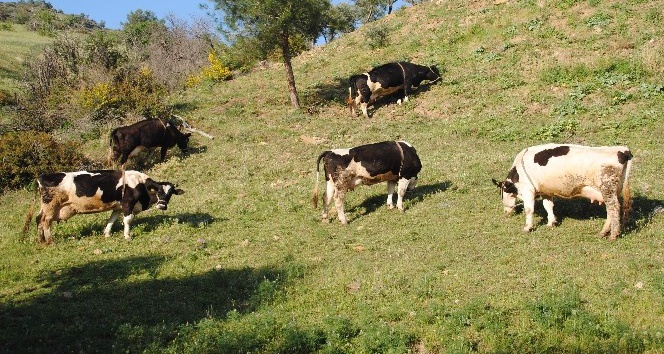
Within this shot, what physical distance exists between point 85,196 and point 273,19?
625 inches

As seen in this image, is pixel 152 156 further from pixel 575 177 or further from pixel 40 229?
pixel 575 177

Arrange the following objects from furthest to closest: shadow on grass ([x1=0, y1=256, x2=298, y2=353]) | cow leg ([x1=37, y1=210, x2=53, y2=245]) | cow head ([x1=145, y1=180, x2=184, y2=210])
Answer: cow head ([x1=145, y1=180, x2=184, y2=210]) → cow leg ([x1=37, y1=210, x2=53, y2=245]) → shadow on grass ([x1=0, y1=256, x2=298, y2=353])

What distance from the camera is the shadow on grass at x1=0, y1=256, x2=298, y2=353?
934 cm

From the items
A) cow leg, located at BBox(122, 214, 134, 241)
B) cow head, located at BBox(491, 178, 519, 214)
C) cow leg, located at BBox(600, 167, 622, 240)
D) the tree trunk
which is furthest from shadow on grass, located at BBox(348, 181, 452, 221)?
the tree trunk

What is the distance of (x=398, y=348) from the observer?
8.84 m

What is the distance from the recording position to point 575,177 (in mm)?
13023

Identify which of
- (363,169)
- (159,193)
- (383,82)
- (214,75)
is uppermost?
(214,75)

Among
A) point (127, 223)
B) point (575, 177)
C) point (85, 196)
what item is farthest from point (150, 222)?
point (575, 177)

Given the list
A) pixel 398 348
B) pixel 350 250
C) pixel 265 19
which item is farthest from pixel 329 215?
pixel 265 19

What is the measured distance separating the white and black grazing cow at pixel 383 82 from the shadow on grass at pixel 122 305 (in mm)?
17363

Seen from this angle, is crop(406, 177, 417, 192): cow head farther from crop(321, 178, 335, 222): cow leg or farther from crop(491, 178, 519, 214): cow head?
crop(491, 178, 519, 214): cow head

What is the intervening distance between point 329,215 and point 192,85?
27.7 m

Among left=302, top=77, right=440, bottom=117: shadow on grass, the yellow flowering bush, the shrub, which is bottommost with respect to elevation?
left=302, top=77, right=440, bottom=117: shadow on grass

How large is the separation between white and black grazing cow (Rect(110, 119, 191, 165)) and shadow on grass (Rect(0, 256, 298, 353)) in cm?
1052
